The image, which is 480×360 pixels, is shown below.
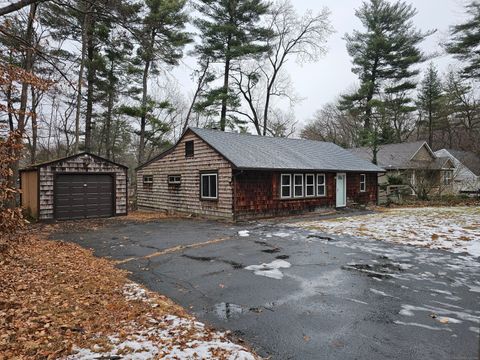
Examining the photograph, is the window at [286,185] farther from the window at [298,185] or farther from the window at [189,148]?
the window at [189,148]

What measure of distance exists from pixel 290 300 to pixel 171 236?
678 cm

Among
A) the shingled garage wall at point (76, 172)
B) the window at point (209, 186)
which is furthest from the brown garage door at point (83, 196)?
the window at point (209, 186)

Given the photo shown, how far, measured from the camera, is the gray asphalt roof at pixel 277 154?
1558 cm

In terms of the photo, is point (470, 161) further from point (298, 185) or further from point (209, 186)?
point (209, 186)

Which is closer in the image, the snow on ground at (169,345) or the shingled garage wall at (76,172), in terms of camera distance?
the snow on ground at (169,345)

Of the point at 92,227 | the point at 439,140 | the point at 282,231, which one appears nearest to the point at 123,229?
the point at 92,227

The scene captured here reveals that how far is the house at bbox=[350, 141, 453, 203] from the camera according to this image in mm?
23453

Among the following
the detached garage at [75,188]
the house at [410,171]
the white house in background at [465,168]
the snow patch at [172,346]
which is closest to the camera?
the snow patch at [172,346]

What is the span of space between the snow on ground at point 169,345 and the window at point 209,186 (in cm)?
1173

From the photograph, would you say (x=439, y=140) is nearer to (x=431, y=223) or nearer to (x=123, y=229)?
(x=431, y=223)

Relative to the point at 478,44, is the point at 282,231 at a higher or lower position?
lower

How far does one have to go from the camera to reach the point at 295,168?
16.3 meters

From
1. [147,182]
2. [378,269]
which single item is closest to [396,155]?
[147,182]

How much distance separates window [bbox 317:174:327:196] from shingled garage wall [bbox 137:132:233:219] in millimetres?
5921
